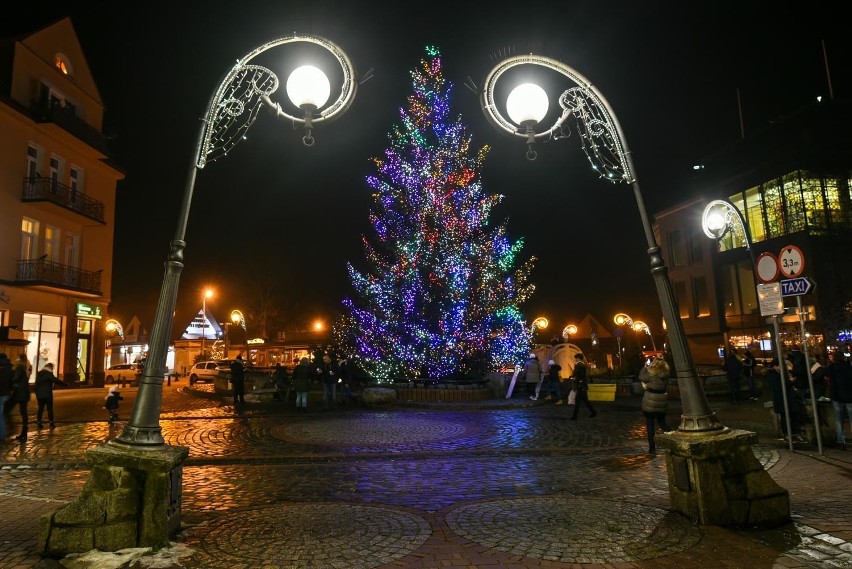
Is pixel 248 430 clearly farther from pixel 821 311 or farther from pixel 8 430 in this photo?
pixel 821 311

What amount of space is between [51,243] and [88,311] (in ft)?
13.3

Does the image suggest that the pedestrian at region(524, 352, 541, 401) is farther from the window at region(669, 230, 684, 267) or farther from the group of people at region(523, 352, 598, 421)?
the window at region(669, 230, 684, 267)

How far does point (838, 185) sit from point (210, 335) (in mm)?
56899

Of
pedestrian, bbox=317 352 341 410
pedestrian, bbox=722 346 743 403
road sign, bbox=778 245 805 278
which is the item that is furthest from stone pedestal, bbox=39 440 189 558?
pedestrian, bbox=722 346 743 403

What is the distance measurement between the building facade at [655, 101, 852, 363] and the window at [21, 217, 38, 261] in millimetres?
34662

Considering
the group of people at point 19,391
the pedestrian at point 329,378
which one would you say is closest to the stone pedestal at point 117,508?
the group of people at point 19,391

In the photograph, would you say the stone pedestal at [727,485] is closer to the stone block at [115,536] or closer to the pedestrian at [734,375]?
the stone block at [115,536]

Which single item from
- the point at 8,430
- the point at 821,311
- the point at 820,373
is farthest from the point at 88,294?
the point at 821,311

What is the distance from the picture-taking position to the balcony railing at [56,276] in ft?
83.1

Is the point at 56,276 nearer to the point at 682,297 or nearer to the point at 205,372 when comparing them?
the point at 205,372

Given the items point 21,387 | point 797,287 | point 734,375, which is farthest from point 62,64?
point 734,375

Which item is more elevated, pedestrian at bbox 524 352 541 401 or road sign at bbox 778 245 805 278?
road sign at bbox 778 245 805 278

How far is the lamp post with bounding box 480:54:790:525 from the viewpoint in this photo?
554 centimetres

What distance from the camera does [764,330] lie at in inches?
1362
